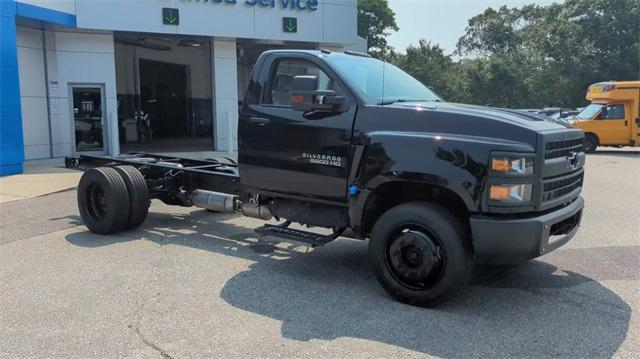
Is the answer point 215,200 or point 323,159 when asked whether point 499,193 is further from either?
point 215,200

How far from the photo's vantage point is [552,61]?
45531 millimetres

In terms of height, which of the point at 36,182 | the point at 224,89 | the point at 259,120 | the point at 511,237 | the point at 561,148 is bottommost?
the point at 36,182

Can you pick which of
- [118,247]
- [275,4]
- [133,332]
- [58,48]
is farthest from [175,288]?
[275,4]

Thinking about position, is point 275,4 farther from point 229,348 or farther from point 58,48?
point 229,348

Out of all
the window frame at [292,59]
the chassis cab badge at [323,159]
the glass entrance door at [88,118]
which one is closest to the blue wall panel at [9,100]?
the glass entrance door at [88,118]

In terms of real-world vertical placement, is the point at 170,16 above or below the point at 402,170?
above

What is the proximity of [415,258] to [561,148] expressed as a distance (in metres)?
1.56

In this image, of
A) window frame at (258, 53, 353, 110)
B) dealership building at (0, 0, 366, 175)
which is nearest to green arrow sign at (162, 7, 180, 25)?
dealership building at (0, 0, 366, 175)

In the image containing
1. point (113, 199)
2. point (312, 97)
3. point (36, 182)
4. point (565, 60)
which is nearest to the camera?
point (312, 97)

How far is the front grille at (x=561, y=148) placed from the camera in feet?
14.6

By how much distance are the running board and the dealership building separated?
10470mm

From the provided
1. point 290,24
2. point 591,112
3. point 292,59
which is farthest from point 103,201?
point 591,112

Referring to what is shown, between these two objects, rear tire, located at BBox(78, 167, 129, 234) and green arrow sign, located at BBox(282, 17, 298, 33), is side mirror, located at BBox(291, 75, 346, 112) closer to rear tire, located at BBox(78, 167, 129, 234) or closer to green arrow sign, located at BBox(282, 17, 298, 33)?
rear tire, located at BBox(78, 167, 129, 234)

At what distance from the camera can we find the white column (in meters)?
19.5
